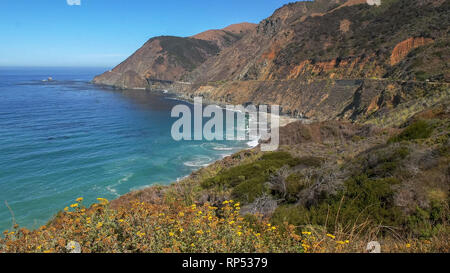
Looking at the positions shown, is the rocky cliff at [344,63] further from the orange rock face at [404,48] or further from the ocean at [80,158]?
the ocean at [80,158]

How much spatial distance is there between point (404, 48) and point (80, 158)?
178 feet

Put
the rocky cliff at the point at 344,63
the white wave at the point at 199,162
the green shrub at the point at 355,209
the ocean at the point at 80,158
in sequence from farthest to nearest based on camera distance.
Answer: the rocky cliff at the point at 344,63 < the white wave at the point at 199,162 < the ocean at the point at 80,158 < the green shrub at the point at 355,209

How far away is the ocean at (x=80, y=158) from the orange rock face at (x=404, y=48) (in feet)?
108

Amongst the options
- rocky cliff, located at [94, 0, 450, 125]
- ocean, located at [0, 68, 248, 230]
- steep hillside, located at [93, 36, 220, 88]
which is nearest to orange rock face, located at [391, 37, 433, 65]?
rocky cliff, located at [94, 0, 450, 125]

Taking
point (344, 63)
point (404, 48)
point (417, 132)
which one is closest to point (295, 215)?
point (417, 132)

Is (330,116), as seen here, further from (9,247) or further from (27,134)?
(9,247)

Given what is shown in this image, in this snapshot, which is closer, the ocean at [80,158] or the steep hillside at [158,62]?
the ocean at [80,158]

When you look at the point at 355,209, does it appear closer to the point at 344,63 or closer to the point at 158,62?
the point at 344,63

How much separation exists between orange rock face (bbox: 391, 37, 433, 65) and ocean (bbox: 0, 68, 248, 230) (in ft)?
108

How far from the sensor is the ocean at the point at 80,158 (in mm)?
21078

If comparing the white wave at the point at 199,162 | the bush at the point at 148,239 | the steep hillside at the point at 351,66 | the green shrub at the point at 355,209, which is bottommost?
the white wave at the point at 199,162

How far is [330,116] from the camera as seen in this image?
160 feet

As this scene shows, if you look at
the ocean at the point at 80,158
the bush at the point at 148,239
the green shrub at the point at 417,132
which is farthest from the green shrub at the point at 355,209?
the ocean at the point at 80,158

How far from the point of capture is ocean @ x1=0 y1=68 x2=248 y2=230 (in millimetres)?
21078
